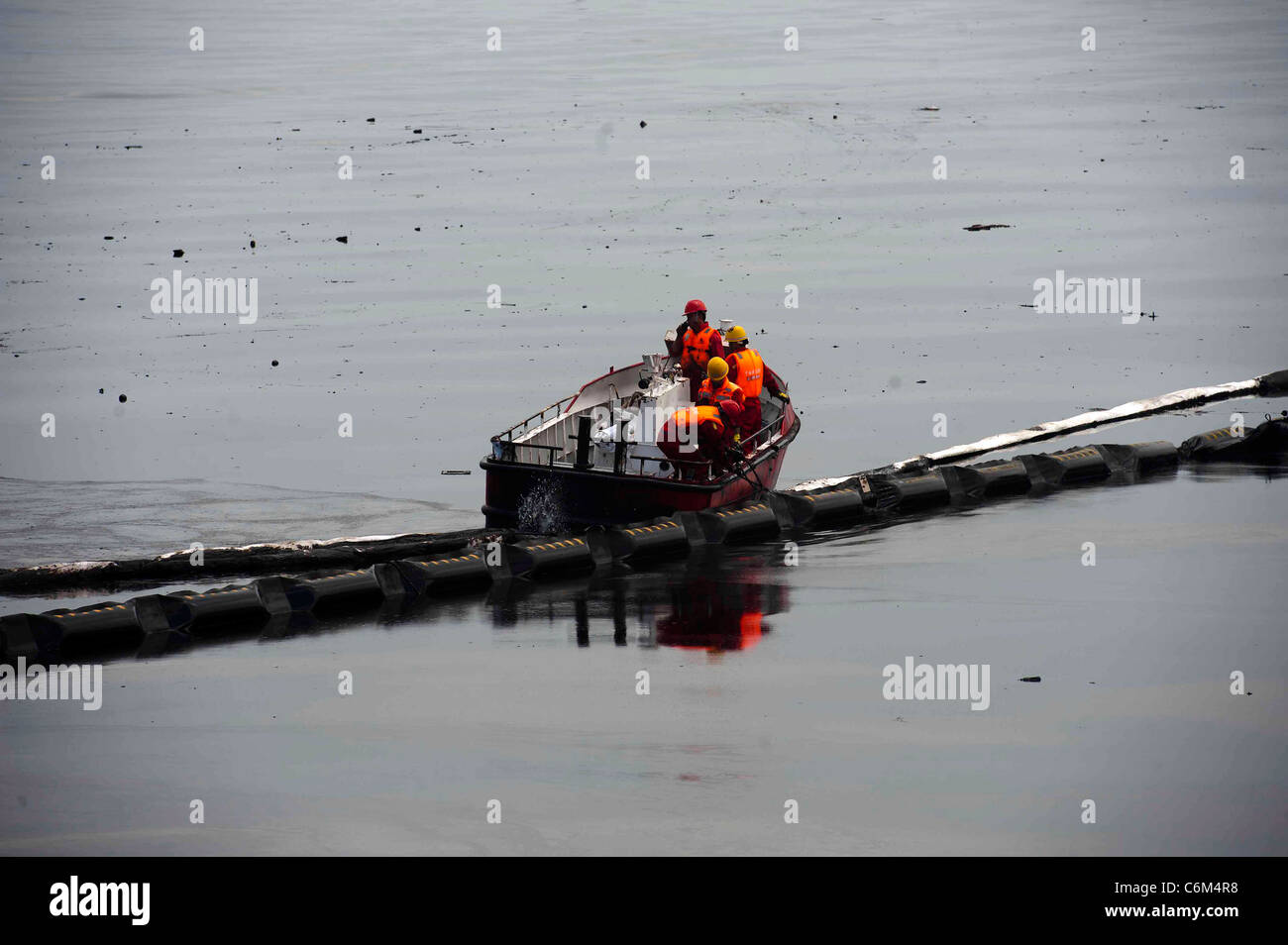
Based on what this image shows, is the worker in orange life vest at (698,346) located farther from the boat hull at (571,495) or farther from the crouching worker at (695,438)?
the boat hull at (571,495)

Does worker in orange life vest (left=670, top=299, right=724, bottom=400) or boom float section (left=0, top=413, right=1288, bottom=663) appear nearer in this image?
boom float section (left=0, top=413, right=1288, bottom=663)

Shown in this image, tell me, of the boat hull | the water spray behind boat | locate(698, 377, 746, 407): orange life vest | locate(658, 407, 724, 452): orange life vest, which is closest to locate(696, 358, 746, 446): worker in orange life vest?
locate(698, 377, 746, 407): orange life vest

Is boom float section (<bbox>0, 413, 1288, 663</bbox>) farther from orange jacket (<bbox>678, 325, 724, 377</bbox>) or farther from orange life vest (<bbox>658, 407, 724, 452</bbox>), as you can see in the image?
orange jacket (<bbox>678, 325, 724, 377</bbox>)

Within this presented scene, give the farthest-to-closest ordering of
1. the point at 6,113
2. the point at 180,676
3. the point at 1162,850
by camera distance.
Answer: the point at 6,113 < the point at 180,676 < the point at 1162,850

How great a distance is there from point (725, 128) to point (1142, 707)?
153ft

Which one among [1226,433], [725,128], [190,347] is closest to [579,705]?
[1226,433]

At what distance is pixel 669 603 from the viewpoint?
22531 mm

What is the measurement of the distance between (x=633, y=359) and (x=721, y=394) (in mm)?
10989

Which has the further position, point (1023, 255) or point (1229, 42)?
point (1229, 42)

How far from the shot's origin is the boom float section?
68.2 feet

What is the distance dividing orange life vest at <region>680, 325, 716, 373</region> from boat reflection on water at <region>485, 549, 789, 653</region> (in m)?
3.13

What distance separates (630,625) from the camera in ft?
71.3

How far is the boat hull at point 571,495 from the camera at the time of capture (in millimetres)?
23953

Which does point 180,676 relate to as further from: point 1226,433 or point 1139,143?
point 1139,143
